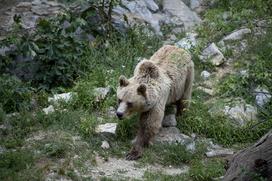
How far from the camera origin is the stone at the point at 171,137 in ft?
26.1

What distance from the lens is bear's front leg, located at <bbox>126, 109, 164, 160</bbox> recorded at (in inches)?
302

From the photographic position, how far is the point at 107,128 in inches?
309

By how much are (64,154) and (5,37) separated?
3.10m

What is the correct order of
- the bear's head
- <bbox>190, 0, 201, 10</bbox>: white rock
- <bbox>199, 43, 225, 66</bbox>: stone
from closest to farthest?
the bear's head → <bbox>199, 43, 225, 66</bbox>: stone → <bbox>190, 0, 201, 10</bbox>: white rock

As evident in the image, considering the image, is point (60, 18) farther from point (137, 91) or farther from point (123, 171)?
point (123, 171)

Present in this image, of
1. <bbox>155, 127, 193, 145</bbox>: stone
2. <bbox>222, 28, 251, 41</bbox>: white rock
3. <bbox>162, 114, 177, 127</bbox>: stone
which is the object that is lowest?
<bbox>155, 127, 193, 145</bbox>: stone

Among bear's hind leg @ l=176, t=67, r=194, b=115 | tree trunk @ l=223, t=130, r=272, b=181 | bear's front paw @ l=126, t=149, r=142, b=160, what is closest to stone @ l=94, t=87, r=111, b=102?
bear's hind leg @ l=176, t=67, r=194, b=115

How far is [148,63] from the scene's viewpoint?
802 centimetres

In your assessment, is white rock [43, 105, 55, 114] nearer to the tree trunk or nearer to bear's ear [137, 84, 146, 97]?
bear's ear [137, 84, 146, 97]

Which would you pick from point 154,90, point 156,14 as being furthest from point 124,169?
point 156,14

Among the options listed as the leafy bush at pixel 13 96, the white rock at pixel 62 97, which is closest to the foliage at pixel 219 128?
the white rock at pixel 62 97

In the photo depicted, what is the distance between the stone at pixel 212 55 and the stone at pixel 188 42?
0.27 meters

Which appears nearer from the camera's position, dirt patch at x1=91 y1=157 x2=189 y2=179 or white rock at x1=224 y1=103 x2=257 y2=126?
dirt patch at x1=91 y1=157 x2=189 y2=179

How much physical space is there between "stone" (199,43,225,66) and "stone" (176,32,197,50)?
270mm
